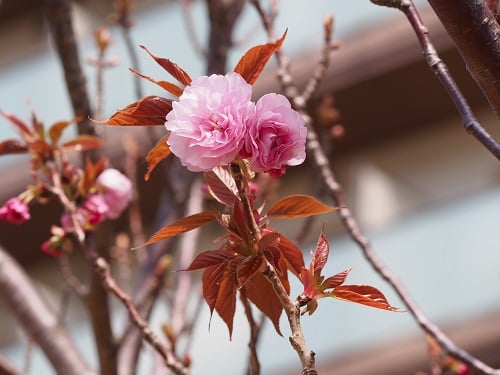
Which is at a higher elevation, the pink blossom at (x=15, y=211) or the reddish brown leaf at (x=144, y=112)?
the reddish brown leaf at (x=144, y=112)

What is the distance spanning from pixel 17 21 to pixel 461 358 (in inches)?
237

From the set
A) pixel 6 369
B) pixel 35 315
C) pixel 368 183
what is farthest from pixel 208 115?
pixel 368 183

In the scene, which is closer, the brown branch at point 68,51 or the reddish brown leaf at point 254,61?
the reddish brown leaf at point 254,61

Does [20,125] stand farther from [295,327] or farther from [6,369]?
[295,327]

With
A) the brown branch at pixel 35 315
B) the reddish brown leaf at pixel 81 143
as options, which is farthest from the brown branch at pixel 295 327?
the brown branch at pixel 35 315

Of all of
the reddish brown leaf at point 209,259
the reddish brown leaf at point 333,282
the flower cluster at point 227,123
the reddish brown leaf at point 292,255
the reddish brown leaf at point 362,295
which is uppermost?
the flower cluster at point 227,123

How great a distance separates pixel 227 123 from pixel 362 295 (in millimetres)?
192

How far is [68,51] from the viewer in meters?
1.54

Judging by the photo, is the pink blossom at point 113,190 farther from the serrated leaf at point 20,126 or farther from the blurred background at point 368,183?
the blurred background at point 368,183

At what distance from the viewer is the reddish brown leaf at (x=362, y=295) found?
749 millimetres

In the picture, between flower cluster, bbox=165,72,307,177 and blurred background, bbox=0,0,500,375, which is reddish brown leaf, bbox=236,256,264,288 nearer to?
flower cluster, bbox=165,72,307,177

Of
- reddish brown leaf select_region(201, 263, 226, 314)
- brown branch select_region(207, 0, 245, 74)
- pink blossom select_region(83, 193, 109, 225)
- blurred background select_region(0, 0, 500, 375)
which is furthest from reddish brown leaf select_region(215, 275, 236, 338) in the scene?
blurred background select_region(0, 0, 500, 375)

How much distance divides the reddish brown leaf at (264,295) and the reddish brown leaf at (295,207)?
0.19 ft

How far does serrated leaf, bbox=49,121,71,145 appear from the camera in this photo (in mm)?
1268
